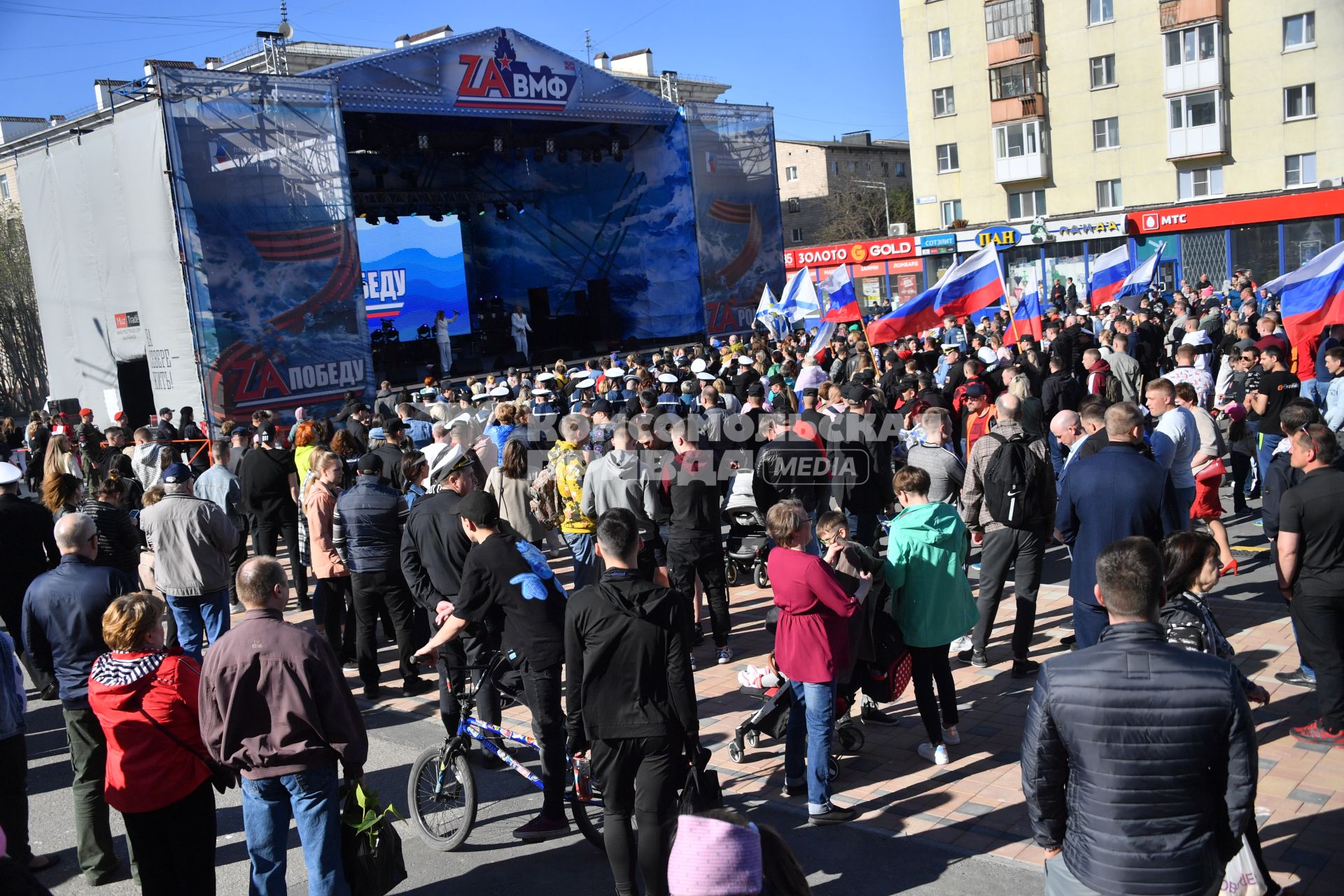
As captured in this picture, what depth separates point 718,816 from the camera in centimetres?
220

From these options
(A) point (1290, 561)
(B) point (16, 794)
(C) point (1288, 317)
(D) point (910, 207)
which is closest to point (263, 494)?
(B) point (16, 794)

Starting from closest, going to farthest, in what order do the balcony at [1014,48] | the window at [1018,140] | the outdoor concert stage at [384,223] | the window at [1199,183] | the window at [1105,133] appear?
1. the outdoor concert stage at [384,223]
2. the window at [1199,183]
3. the window at [1105,133]
4. the balcony at [1014,48]
5. the window at [1018,140]

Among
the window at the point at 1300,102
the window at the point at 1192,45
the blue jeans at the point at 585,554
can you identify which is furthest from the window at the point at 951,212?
the blue jeans at the point at 585,554

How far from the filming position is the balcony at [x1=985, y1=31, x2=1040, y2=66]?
39.2 metres

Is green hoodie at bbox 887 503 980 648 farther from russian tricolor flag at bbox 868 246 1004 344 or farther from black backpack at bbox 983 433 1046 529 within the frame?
russian tricolor flag at bbox 868 246 1004 344

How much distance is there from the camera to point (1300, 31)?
3406 centimetres

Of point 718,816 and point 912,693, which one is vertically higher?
point 718,816

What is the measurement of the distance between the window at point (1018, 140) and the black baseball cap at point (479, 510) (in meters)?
39.1

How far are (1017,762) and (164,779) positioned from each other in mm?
3998

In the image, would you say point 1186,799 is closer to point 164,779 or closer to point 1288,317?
point 164,779

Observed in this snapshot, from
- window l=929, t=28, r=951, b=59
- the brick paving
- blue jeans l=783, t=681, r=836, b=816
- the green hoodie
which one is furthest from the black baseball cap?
window l=929, t=28, r=951, b=59

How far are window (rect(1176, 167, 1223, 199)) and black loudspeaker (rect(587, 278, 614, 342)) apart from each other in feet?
70.7

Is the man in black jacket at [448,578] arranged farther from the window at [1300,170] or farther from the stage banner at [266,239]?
the window at [1300,170]

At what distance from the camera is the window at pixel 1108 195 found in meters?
38.6
